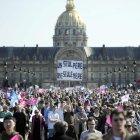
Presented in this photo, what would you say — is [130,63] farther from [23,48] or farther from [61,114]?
[61,114]

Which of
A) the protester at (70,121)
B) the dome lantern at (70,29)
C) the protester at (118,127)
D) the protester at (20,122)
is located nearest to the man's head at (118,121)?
the protester at (118,127)

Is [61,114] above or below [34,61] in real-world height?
below

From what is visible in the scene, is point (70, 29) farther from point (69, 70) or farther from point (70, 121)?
point (70, 121)

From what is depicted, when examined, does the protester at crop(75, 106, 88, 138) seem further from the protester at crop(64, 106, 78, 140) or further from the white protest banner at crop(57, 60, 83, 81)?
the white protest banner at crop(57, 60, 83, 81)

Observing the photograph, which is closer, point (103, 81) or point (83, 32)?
point (103, 81)

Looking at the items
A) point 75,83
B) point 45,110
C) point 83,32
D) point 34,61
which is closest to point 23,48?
point 34,61

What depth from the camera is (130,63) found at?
116000 mm

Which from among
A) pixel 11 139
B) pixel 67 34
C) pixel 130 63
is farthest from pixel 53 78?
pixel 11 139

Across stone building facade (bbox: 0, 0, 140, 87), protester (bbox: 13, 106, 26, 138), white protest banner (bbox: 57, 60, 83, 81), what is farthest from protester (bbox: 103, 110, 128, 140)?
stone building facade (bbox: 0, 0, 140, 87)

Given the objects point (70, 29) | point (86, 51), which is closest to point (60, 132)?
point (86, 51)

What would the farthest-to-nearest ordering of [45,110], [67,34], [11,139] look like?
[67,34], [45,110], [11,139]

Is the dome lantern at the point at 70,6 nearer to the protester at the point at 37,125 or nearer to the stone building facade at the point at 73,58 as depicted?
the stone building facade at the point at 73,58

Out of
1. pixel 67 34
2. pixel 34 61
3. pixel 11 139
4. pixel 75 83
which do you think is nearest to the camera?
pixel 11 139

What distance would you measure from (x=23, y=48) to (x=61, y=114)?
103969mm
